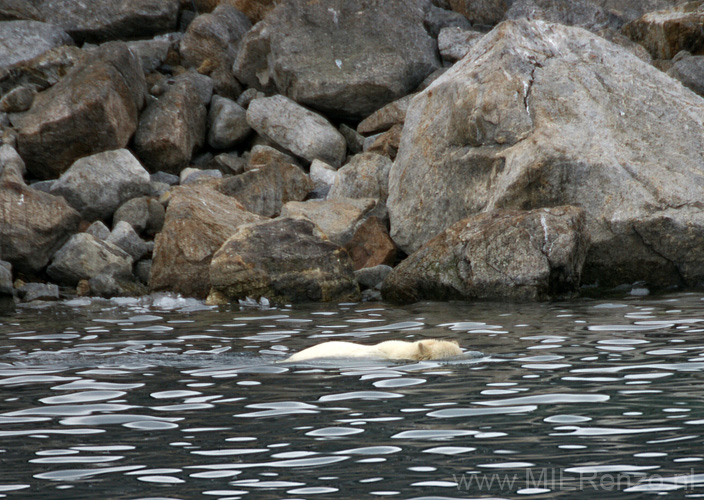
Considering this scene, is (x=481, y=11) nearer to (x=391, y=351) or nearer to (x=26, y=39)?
(x=26, y=39)

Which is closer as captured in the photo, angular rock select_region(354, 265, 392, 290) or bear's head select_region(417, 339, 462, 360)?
bear's head select_region(417, 339, 462, 360)

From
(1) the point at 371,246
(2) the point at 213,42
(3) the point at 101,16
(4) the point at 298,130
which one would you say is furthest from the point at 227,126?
(1) the point at 371,246

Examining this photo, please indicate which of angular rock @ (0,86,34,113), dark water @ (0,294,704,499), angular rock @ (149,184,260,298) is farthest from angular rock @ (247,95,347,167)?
dark water @ (0,294,704,499)

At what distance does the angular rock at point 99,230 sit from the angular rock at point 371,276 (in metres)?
4.45

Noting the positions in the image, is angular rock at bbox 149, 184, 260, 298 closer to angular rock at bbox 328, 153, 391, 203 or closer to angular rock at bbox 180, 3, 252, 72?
angular rock at bbox 328, 153, 391, 203

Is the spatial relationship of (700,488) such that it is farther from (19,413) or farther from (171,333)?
(171,333)

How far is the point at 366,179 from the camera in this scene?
15023 millimetres

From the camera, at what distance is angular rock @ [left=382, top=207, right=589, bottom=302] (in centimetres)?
1099

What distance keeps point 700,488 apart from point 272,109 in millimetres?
15705

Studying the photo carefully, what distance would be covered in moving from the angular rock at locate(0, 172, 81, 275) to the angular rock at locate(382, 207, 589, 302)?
5.77 meters

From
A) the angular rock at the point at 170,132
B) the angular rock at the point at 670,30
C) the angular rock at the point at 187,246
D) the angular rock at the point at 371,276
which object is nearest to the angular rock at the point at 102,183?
the angular rock at the point at 170,132

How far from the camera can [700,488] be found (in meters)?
3.58

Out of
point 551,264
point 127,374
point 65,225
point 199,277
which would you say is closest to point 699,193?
point 551,264

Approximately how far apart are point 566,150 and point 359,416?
25.6 ft
